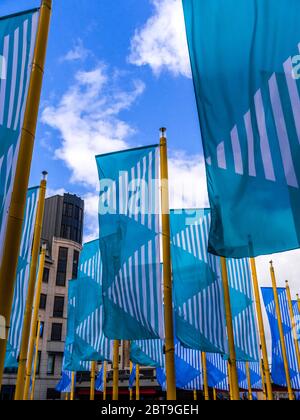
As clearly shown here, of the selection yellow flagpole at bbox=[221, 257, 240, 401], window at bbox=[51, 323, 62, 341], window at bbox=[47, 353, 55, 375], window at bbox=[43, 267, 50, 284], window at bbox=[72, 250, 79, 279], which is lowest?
yellow flagpole at bbox=[221, 257, 240, 401]

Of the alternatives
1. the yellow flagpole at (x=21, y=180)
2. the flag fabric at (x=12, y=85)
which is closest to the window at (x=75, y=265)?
the yellow flagpole at (x=21, y=180)

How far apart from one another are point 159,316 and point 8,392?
5011 centimetres

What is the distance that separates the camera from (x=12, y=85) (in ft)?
20.9

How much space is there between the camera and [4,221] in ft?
18.6

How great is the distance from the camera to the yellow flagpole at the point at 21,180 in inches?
211

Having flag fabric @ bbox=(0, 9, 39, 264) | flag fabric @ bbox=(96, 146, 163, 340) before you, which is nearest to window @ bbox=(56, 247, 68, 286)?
flag fabric @ bbox=(96, 146, 163, 340)

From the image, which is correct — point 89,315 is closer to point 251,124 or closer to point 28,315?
point 28,315

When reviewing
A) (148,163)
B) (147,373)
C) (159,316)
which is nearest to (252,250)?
(159,316)

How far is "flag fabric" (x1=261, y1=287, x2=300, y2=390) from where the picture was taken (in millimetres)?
23566

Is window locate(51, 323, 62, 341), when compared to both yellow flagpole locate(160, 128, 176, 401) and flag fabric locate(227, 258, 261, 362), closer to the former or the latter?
flag fabric locate(227, 258, 261, 362)

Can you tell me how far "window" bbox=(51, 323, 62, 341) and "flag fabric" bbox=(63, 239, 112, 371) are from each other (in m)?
43.5

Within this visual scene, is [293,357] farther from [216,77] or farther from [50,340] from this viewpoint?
[50,340]

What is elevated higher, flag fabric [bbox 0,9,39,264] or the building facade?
the building facade

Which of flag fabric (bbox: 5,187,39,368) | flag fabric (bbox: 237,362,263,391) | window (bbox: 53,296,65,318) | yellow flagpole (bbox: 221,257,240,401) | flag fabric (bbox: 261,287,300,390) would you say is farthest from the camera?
window (bbox: 53,296,65,318)
